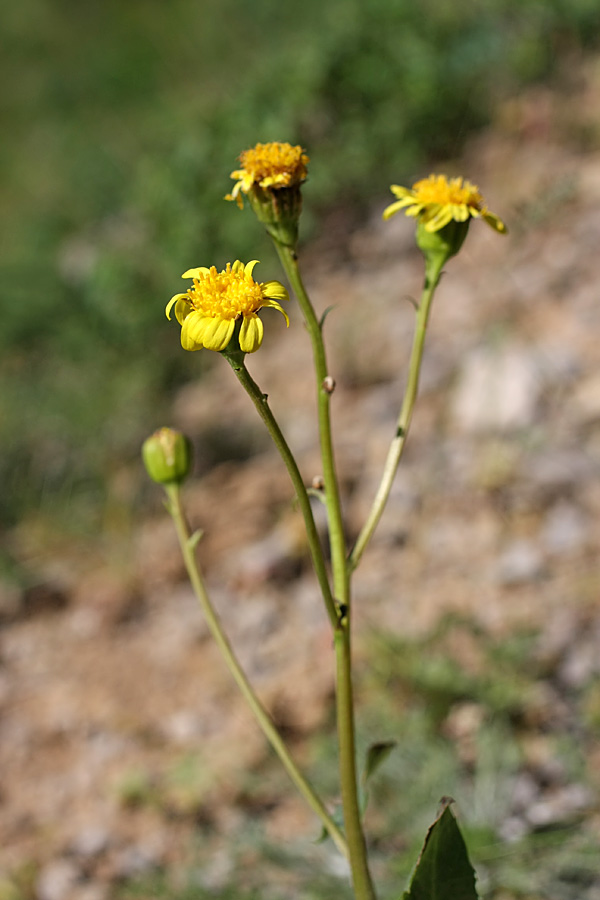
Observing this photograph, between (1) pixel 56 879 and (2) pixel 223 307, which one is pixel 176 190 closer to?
(1) pixel 56 879

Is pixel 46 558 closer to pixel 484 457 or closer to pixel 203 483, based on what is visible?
pixel 203 483

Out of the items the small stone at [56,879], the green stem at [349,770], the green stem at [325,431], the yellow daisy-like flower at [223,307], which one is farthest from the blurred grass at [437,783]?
the yellow daisy-like flower at [223,307]

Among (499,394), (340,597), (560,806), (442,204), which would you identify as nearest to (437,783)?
(560,806)

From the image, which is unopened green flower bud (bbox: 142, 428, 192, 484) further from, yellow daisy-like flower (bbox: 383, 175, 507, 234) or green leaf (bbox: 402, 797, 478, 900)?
green leaf (bbox: 402, 797, 478, 900)

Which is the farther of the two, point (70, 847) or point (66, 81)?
point (66, 81)

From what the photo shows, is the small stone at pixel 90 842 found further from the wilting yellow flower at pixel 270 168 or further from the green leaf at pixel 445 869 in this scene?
the wilting yellow flower at pixel 270 168

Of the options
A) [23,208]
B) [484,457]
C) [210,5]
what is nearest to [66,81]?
[210,5]
